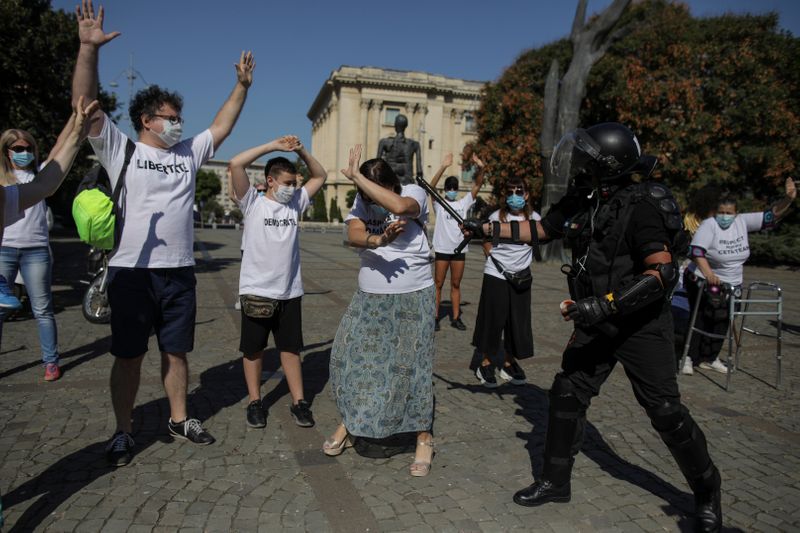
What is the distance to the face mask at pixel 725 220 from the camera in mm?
5977

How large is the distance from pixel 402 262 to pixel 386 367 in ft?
2.21

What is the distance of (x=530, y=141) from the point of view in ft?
83.8

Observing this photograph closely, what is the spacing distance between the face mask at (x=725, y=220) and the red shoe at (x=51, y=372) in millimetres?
6788

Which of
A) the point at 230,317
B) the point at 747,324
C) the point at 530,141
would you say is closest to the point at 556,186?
the point at 530,141

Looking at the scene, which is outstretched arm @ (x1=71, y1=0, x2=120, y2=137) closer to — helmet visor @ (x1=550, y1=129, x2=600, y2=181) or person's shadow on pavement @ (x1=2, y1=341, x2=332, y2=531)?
person's shadow on pavement @ (x1=2, y1=341, x2=332, y2=531)

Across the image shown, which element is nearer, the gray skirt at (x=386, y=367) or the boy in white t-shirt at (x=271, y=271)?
the gray skirt at (x=386, y=367)

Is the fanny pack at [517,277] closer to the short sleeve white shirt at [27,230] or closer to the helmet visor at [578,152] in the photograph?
the helmet visor at [578,152]

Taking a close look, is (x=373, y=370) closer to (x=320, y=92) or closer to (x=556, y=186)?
(x=556, y=186)

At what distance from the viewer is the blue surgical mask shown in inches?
210

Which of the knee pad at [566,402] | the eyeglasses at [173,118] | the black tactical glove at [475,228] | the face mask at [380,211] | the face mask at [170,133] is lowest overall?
the knee pad at [566,402]

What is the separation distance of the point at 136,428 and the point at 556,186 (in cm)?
1718

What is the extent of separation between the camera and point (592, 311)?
8.86 ft

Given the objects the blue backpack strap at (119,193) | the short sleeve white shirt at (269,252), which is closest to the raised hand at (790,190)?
the short sleeve white shirt at (269,252)

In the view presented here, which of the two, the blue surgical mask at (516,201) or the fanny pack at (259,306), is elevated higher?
the blue surgical mask at (516,201)
